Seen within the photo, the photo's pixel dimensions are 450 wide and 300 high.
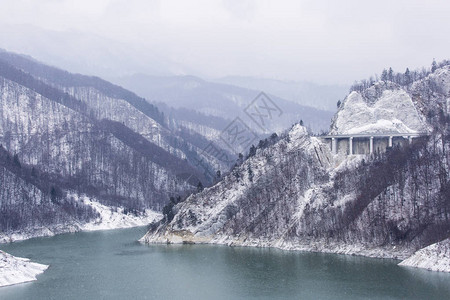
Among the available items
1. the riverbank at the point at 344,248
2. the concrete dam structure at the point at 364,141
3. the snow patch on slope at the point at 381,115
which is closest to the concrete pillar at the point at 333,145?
the concrete dam structure at the point at 364,141

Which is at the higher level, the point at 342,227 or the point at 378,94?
the point at 378,94

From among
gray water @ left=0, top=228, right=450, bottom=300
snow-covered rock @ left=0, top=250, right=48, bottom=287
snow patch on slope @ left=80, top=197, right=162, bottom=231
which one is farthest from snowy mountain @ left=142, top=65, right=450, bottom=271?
snow patch on slope @ left=80, top=197, right=162, bottom=231

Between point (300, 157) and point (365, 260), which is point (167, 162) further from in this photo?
point (365, 260)

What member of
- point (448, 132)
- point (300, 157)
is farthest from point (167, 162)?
point (448, 132)

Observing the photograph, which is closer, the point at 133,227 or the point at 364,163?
the point at 364,163

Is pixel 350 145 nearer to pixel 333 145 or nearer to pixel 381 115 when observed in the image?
pixel 333 145

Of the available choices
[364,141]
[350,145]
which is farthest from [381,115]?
[350,145]
